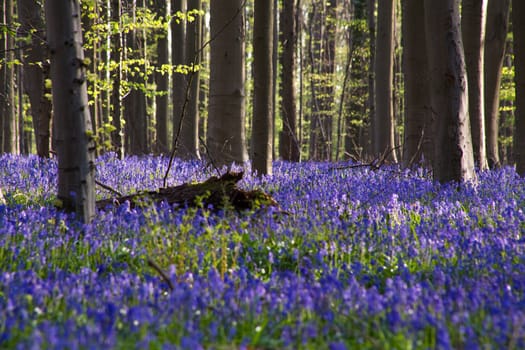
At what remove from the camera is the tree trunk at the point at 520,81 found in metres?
9.29

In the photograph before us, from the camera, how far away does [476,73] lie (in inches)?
392

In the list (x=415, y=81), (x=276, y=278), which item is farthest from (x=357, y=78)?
(x=276, y=278)

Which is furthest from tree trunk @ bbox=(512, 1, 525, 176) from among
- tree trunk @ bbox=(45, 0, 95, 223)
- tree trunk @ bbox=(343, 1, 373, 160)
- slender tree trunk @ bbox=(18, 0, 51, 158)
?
tree trunk @ bbox=(343, 1, 373, 160)

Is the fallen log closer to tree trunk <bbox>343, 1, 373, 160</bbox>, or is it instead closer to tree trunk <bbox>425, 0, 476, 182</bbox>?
tree trunk <bbox>425, 0, 476, 182</bbox>

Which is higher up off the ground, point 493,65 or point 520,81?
point 493,65

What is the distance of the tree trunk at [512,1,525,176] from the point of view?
9.29 meters

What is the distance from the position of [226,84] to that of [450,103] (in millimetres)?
3586

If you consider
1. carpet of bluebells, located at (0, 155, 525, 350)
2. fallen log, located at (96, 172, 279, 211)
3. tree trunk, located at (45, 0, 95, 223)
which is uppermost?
tree trunk, located at (45, 0, 95, 223)

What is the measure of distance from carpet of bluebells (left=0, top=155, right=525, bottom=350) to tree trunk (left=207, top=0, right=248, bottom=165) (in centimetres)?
290

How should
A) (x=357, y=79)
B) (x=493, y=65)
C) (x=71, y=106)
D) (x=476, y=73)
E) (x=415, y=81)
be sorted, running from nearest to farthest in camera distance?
(x=71, y=106), (x=476, y=73), (x=415, y=81), (x=493, y=65), (x=357, y=79)

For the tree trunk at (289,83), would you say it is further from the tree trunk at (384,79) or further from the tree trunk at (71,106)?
the tree trunk at (71,106)

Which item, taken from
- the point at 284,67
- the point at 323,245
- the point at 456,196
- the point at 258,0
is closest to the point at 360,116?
the point at 284,67

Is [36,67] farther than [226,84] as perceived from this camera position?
Yes

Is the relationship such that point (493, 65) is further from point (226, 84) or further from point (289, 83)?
point (226, 84)
